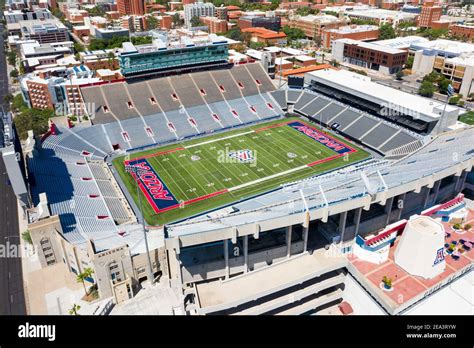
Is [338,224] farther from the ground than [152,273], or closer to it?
farther from the ground

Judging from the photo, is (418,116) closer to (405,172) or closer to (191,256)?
(405,172)

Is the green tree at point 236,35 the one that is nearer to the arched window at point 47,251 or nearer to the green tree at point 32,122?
the green tree at point 32,122

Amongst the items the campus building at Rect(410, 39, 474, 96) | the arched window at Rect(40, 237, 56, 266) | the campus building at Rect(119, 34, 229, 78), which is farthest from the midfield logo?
the campus building at Rect(410, 39, 474, 96)

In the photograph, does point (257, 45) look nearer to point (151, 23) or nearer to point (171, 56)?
point (151, 23)

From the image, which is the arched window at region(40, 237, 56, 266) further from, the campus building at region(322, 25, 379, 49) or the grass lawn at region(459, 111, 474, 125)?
the campus building at region(322, 25, 379, 49)

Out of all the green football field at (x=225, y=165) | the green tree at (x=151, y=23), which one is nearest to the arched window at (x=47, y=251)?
the green football field at (x=225, y=165)
